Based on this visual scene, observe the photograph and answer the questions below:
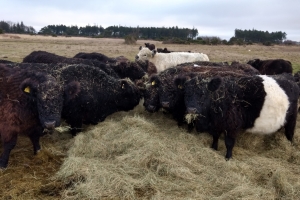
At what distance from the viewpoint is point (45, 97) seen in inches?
194

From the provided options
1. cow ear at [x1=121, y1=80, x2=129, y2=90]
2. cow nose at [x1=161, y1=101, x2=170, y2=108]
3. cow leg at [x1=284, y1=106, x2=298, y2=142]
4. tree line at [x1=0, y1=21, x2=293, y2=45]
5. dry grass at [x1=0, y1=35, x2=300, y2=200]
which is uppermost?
tree line at [x1=0, y1=21, x2=293, y2=45]

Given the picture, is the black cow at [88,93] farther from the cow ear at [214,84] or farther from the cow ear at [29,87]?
the cow ear at [214,84]

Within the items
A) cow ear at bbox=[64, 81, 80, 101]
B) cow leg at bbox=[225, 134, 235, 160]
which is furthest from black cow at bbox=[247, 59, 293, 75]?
cow ear at bbox=[64, 81, 80, 101]

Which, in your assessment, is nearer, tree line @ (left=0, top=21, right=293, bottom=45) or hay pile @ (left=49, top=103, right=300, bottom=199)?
hay pile @ (left=49, top=103, right=300, bottom=199)

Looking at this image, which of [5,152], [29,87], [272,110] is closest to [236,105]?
[272,110]

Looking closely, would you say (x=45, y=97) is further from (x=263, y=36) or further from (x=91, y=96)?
(x=263, y=36)

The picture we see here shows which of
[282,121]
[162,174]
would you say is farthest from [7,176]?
[282,121]

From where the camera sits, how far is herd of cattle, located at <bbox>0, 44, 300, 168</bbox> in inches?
194

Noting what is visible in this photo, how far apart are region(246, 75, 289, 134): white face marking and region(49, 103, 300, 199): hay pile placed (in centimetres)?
46

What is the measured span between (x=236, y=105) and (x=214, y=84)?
64 centimetres

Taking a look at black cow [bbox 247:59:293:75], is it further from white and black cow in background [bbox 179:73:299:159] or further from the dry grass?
white and black cow in background [bbox 179:73:299:159]

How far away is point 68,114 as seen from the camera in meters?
6.31

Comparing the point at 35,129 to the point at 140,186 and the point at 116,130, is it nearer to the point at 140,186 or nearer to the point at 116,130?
the point at 116,130

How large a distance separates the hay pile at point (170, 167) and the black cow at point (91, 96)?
0.63m
